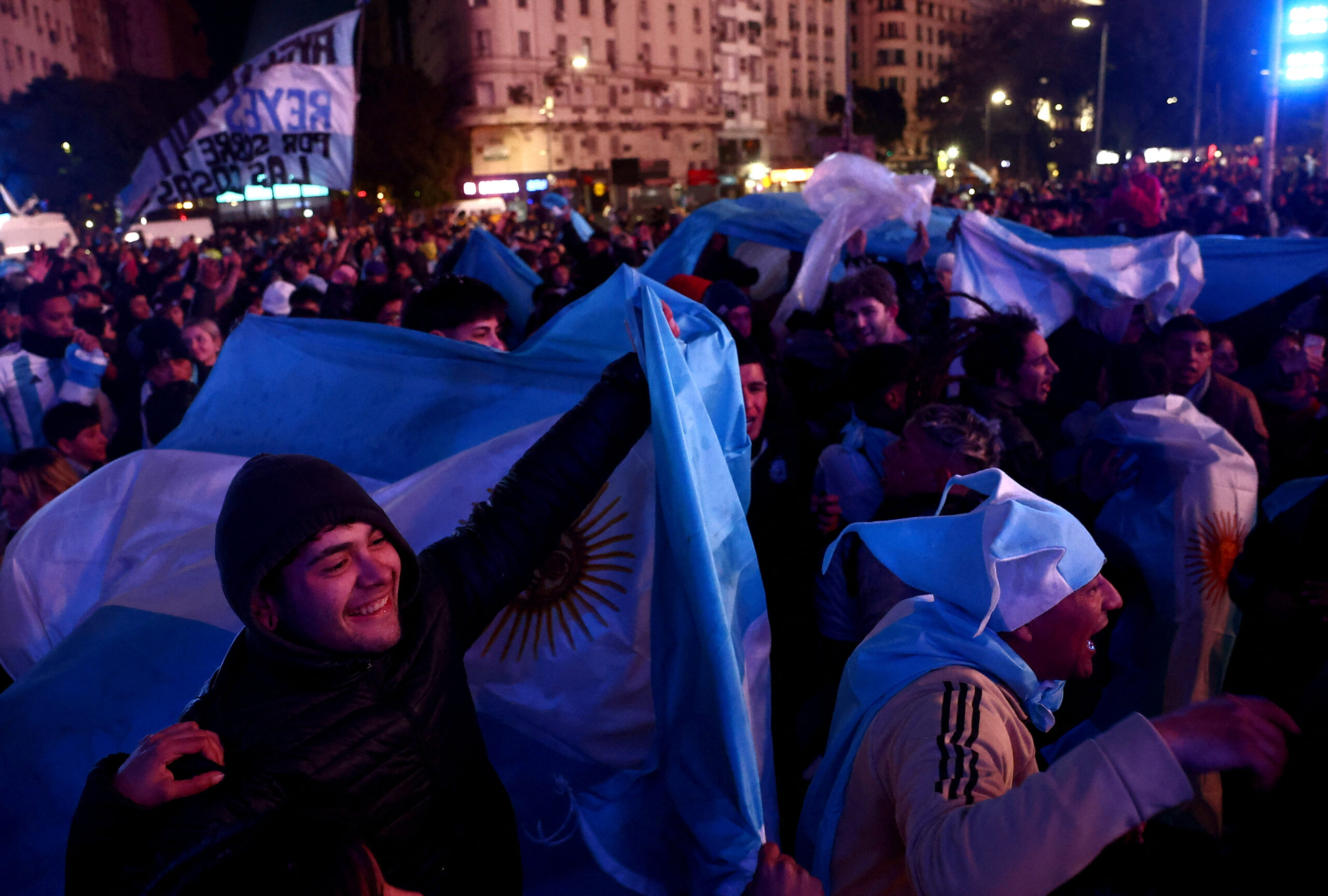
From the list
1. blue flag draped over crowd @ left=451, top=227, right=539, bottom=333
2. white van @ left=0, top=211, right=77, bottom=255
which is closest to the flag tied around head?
blue flag draped over crowd @ left=451, top=227, right=539, bottom=333

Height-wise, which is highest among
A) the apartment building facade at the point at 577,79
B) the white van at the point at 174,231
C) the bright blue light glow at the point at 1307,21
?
the apartment building facade at the point at 577,79

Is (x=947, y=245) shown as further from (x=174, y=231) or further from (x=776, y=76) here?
(x=776, y=76)

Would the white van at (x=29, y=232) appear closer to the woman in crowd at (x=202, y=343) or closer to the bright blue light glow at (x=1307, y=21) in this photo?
the woman in crowd at (x=202, y=343)

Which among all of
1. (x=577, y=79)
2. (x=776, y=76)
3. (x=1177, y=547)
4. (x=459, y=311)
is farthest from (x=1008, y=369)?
(x=776, y=76)

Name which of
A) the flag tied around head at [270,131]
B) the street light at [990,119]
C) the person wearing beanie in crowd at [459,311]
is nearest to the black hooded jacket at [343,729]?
the person wearing beanie in crowd at [459,311]

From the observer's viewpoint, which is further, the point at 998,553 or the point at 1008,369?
the point at 1008,369

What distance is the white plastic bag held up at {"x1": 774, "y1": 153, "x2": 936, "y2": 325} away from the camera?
7.31m

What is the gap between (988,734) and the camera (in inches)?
63.4

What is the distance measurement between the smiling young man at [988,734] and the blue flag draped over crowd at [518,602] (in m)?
0.32

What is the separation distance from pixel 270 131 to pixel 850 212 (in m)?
4.38

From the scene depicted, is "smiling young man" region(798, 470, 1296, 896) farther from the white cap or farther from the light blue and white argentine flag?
the white cap

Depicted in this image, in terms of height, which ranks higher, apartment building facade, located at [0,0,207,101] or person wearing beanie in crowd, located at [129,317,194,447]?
apartment building facade, located at [0,0,207,101]

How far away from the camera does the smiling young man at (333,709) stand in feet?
4.86

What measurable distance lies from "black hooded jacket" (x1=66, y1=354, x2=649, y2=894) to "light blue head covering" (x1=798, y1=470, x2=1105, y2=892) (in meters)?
0.75
